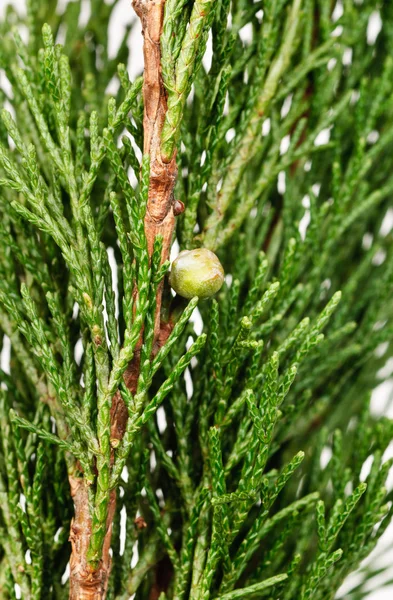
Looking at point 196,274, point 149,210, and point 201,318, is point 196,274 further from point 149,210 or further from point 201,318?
point 201,318

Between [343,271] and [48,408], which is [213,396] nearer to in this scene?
[48,408]

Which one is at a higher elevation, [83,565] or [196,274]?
[196,274]

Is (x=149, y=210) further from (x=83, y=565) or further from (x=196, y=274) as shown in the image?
(x=83, y=565)

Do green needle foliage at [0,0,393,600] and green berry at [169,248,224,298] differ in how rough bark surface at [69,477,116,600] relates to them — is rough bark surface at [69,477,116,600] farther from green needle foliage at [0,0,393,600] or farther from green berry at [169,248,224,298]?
green berry at [169,248,224,298]

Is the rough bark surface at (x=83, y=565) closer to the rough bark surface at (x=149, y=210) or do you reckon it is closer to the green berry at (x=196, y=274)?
the rough bark surface at (x=149, y=210)

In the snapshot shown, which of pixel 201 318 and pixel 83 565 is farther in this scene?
pixel 201 318

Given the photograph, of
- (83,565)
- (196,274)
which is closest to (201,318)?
(196,274)

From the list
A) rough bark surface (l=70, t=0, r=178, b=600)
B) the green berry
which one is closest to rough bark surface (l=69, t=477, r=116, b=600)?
rough bark surface (l=70, t=0, r=178, b=600)
